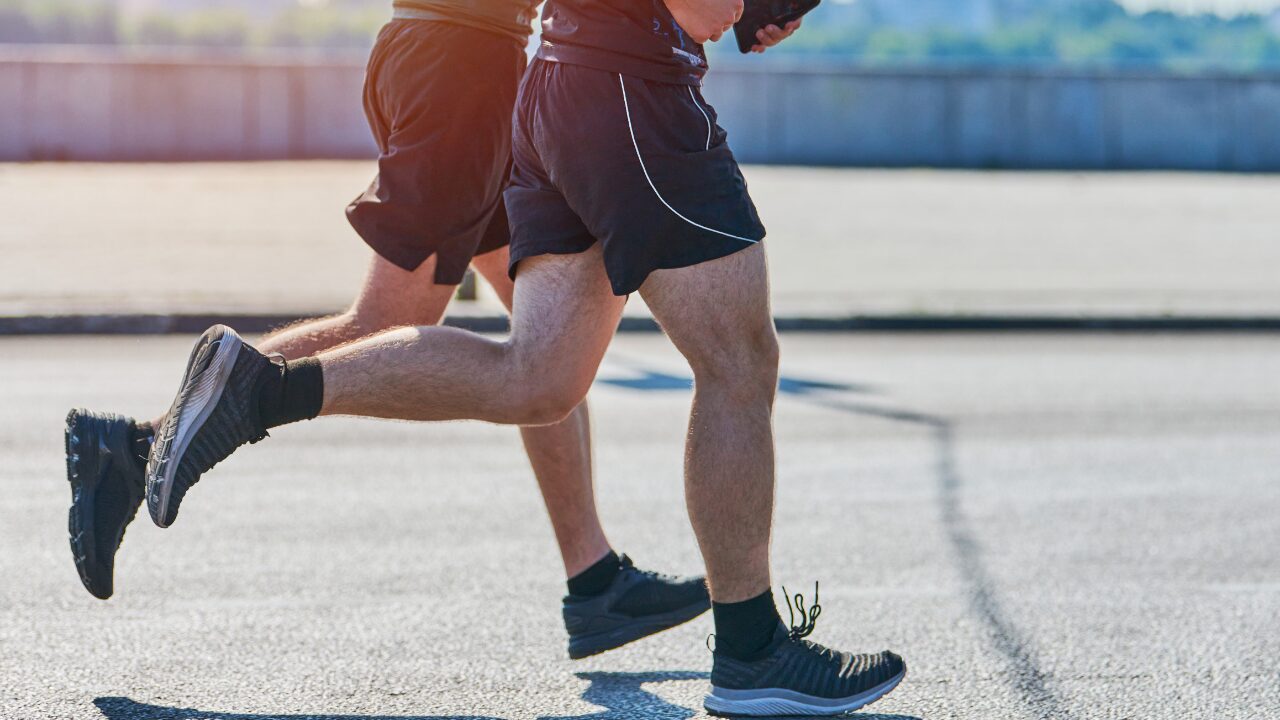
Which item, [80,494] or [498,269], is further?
[498,269]

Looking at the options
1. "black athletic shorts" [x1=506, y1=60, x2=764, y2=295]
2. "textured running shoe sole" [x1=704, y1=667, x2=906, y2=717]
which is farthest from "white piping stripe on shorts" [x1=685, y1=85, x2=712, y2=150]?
"textured running shoe sole" [x1=704, y1=667, x2=906, y2=717]

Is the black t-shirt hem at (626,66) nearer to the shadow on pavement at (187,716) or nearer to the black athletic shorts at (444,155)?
the black athletic shorts at (444,155)

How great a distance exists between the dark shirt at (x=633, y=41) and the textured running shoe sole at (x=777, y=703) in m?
1.15

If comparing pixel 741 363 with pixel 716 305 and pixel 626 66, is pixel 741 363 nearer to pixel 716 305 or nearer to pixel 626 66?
pixel 716 305

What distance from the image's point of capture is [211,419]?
3252mm

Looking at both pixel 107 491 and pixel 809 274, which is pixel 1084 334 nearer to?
pixel 809 274

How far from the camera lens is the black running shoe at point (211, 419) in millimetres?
3252

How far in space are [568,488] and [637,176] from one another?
94cm

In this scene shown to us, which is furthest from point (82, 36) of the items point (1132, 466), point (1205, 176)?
point (1132, 466)

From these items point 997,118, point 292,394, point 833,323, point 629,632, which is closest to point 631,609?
point 629,632

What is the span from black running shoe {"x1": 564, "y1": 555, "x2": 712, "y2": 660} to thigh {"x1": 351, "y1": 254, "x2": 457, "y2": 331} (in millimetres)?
700

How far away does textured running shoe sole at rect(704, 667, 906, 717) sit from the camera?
10.9ft

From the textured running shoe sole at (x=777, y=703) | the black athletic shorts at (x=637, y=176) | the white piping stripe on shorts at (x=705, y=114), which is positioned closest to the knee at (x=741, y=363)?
the black athletic shorts at (x=637, y=176)

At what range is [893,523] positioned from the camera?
5.30m
